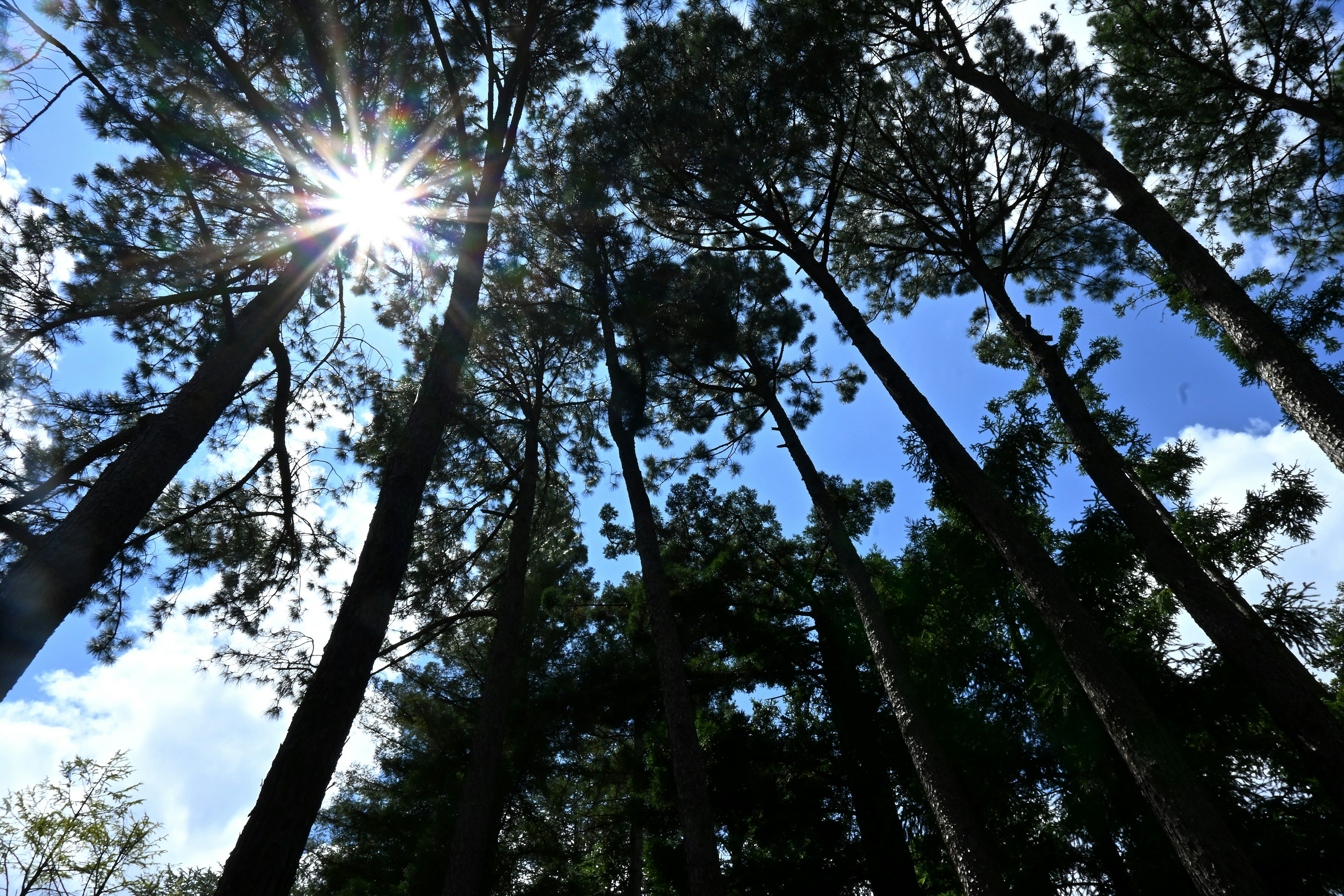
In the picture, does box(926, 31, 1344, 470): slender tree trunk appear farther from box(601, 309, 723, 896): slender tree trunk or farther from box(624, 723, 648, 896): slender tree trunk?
box(624, 723, 648, 896): slender tree trunk

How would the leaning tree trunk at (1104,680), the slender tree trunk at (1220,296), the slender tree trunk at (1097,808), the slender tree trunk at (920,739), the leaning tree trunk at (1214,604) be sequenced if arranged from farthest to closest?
the slender tree trunk at (1097,808)
the slender tree trunk at (920,739)
the slender tree trunk at (1220,296)
the leaning tree trunk at (1214,604)
the leaning tree trunk at (1104,680)

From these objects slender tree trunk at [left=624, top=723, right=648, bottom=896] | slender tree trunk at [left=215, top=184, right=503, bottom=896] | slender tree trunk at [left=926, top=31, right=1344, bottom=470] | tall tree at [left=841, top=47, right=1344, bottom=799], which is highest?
tall tree at [left=841, top=47, right=1344, bottom=799]

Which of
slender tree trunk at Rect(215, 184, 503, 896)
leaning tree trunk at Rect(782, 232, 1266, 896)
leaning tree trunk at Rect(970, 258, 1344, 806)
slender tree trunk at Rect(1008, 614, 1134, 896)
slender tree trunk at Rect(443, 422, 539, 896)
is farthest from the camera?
slender tree trunk at Rect(443, 422, 539, 896)

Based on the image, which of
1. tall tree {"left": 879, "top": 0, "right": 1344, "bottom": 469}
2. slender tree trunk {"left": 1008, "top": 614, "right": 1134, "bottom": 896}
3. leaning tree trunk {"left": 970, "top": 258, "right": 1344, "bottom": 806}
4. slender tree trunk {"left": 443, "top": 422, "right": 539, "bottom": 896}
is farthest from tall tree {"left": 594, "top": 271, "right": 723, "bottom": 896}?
tall tree {"left": 879, "top": 0, "right": 1344, "bottom": 469}

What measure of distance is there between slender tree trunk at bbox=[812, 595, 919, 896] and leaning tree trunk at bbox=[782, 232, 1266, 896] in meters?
3.79

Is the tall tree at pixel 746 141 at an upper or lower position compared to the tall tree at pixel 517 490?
upper

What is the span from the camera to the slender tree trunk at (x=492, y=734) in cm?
698

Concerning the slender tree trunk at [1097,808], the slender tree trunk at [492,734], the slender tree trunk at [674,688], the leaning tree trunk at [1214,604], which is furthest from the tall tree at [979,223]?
the slender tree trunk at [492,734]

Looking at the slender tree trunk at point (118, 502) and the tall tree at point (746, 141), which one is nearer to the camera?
A: the slender tree trunk at point (118, 502)

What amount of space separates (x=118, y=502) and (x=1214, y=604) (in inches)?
363

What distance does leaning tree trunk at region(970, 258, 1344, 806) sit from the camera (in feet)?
16.4

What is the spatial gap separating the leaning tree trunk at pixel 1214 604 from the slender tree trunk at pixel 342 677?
6714 mm

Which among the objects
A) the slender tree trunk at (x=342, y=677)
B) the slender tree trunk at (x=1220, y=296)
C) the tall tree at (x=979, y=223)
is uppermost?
the tall tree at (x=979, y=223)

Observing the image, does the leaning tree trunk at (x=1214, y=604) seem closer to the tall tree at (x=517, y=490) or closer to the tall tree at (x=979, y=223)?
the tall tree at (x=979, y=223)
